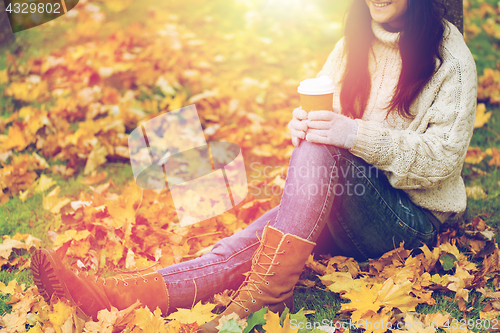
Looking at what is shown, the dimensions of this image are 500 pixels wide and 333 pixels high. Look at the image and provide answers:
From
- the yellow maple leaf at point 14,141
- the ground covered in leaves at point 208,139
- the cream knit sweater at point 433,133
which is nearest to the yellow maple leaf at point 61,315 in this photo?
the ground covered in leaves at point 208,139

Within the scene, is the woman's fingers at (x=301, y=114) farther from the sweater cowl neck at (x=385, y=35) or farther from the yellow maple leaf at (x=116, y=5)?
the yellow maple leaf at (x=116, y=5)

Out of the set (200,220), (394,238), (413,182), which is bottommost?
(200,220)

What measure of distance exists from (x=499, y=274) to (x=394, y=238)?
1.58 feet

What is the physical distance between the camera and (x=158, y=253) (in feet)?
6.37

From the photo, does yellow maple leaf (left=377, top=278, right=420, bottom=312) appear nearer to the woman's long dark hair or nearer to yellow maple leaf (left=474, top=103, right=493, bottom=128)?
the woman's long dark hair

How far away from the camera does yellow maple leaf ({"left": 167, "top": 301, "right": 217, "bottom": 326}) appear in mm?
1476

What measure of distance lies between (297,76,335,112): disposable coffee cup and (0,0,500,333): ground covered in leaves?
29.5 inches

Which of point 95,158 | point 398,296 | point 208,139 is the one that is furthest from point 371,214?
point 95,158

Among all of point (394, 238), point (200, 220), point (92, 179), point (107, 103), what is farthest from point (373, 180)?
point (107, 103)

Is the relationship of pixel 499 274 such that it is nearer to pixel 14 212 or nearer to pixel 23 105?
pixel 14 212

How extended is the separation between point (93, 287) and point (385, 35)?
1563 millimetres

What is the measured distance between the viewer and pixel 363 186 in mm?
1574

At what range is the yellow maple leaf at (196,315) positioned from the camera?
58.1 inches

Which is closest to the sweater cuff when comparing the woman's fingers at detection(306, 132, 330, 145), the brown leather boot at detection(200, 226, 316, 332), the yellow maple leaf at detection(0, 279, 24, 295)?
the woman's fingers at detection(306, 132, 330, 145)
